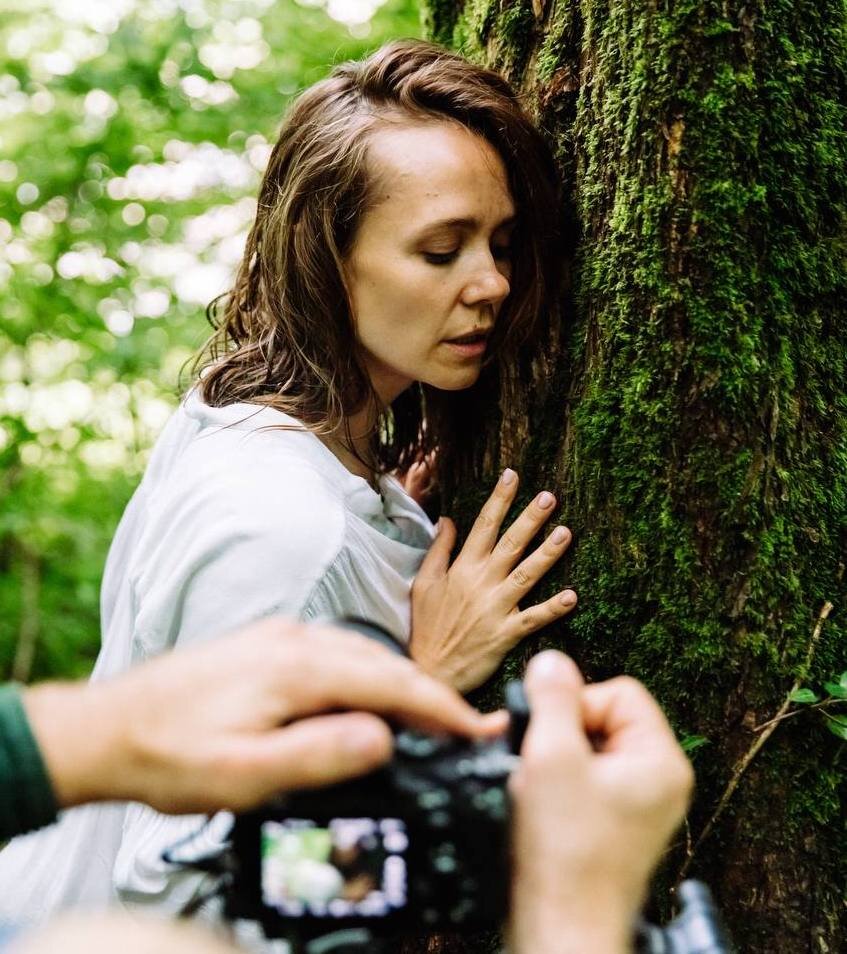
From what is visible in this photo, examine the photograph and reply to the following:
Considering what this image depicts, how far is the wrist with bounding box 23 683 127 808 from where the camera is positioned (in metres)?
0.87

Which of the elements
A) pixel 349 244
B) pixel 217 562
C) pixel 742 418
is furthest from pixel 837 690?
pixel 349 244

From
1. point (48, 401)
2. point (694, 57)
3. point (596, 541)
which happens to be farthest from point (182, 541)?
point (48, 401)

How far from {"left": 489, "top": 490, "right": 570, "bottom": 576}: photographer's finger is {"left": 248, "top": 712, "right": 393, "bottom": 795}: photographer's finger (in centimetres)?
109

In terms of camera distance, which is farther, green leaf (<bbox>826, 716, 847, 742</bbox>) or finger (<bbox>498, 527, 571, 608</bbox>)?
finger (<bbox>498, 527, 571, 608</bbox>)

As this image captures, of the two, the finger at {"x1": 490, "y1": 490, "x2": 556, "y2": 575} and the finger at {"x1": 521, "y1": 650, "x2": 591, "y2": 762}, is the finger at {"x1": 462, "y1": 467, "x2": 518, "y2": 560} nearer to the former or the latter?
the finger at {"x1": 490, "y1": 490, "x2": 556, "y2": 575}

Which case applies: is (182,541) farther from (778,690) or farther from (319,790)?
(778,690)

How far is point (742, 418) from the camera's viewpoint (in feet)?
5.29

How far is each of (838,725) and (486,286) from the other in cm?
107

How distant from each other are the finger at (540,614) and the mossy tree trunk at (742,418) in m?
0.15

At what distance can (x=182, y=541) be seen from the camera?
1.74 m

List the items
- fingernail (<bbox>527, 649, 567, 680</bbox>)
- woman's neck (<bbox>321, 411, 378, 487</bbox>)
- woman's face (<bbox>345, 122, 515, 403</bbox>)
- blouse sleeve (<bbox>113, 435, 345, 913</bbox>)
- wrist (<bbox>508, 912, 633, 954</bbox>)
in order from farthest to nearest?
woman's neck (<bbox>321, 411, 378, 487</bbox>)
woman's face (<bbox>345, 122, 515, 403</bbox>)
blouse sleeve (<bbox>113, 435, 345, 913</bbox>)
fingernail (<bbox>527, 649, 567, 680</bbox>)
wrist (<bbox>508, 912, 633, 954</bbox>)

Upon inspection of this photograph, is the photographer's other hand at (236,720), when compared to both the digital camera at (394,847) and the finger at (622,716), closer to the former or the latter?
the digital camera at (394,847)

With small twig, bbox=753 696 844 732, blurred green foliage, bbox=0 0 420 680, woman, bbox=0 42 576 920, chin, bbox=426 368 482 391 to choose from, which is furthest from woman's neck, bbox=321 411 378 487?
blurred green foliage, bbox=0 0 420 680

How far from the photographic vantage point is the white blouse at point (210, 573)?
1.66 metres
